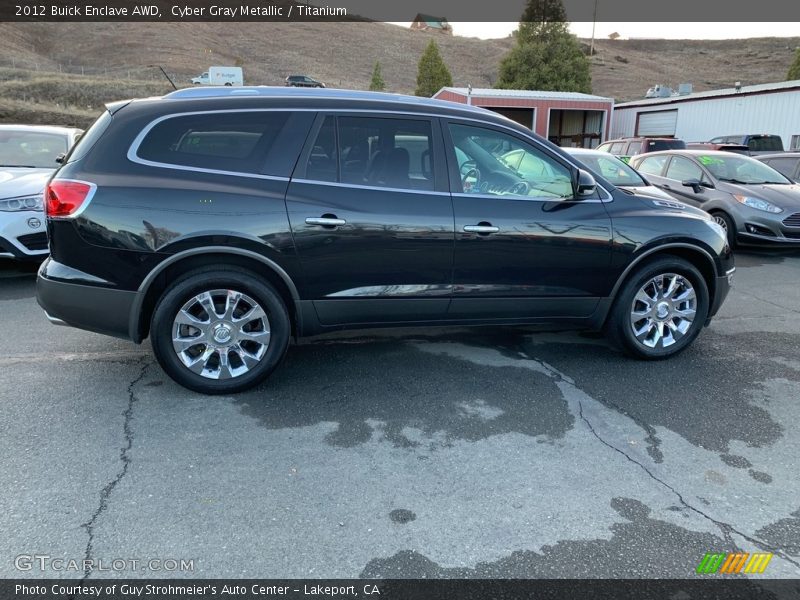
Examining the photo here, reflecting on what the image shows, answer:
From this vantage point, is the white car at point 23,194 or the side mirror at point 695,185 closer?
the white car at point 23,194

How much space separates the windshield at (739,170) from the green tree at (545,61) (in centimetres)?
3627

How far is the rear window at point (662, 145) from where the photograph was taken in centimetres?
1628

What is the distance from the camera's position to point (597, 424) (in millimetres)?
3602

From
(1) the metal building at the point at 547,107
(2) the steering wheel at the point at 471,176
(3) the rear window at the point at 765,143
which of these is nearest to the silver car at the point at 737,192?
(2) the steering wheel at the point at 471,176

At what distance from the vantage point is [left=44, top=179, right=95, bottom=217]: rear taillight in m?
3.55

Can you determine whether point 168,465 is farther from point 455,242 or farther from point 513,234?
point 513,234

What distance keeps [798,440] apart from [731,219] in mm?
6323

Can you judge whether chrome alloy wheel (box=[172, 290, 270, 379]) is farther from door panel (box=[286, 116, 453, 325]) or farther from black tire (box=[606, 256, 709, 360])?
black tire (box=[606, 256, 709, 360])

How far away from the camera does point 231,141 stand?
3795 mm

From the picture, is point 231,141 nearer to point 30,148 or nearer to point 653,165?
point 30,148

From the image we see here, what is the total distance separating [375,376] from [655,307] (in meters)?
2.21

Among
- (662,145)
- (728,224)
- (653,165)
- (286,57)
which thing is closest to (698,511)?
(728,224)

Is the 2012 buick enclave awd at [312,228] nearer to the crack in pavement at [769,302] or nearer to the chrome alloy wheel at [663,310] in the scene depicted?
the chrome alloy wheel at [663,310]

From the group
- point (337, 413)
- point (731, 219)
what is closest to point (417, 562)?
point (337, 413)
